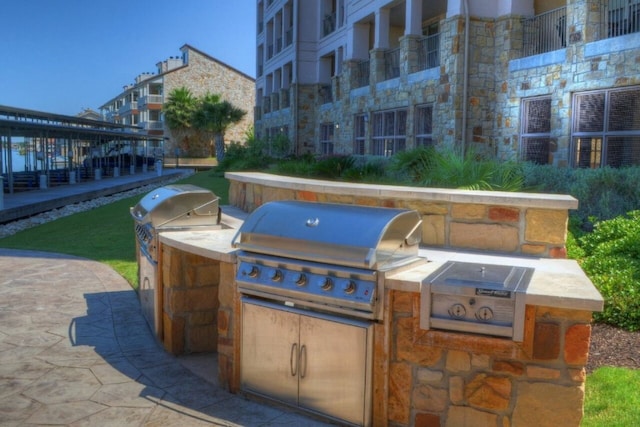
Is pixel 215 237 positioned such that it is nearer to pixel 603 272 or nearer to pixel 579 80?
pixel 603 272

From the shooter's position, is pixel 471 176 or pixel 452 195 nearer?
pixel 452 195

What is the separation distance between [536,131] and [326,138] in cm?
1388

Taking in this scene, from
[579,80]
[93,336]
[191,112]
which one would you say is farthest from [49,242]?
[191,112]

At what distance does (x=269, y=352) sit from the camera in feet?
13.6

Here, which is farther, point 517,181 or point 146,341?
point 517,181

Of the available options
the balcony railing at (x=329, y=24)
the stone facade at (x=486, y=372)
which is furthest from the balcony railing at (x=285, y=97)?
the stone facade at (x=486, y=372)

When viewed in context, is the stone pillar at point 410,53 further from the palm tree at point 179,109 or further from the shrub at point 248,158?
the palm tree at point 179,109

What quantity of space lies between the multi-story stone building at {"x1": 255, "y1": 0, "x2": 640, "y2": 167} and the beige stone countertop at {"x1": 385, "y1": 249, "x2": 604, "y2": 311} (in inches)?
296

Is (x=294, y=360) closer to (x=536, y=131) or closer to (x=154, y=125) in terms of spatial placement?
(x=536, y=131)

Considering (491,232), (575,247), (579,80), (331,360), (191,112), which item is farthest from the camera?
(191,112)

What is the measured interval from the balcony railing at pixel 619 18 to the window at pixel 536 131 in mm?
1745

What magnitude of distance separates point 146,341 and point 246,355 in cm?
188

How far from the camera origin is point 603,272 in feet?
19.8

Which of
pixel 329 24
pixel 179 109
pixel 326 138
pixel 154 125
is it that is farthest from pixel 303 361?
pixel 154 125
